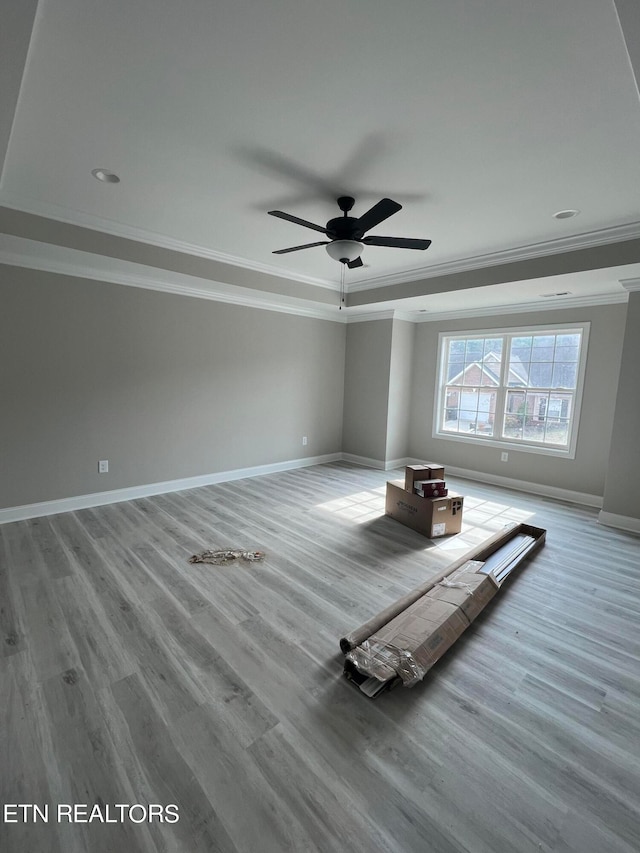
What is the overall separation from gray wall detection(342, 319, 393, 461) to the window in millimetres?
890

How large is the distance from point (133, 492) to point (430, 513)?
321 cm

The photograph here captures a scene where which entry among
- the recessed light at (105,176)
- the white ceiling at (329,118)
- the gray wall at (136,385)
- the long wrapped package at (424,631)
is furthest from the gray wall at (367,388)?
the recessed light at (105,176)

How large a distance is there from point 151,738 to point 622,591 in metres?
3.07

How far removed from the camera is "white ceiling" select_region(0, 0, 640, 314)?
57.6 inches

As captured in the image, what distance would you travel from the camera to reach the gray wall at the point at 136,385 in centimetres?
352

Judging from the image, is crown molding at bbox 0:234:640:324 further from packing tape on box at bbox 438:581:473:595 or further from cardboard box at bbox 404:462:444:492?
packing tape on box at bbox 438:581:473:595

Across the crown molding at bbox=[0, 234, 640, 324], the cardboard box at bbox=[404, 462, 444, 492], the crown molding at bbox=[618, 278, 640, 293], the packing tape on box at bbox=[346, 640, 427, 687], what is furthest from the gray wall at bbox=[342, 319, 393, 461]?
the packing tape on box at bbox=[346, 640, 427, 687]

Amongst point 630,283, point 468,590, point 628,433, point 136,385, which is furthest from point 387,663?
point 630,283

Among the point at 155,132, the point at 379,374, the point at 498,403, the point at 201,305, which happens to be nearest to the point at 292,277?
the point at 201,305

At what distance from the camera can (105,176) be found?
263cm

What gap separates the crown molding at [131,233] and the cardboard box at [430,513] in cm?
300

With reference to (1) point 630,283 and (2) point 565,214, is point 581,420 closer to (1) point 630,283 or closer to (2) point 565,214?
(1) point 630,283

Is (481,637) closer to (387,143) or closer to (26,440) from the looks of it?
(387,143)

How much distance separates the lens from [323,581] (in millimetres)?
2691
